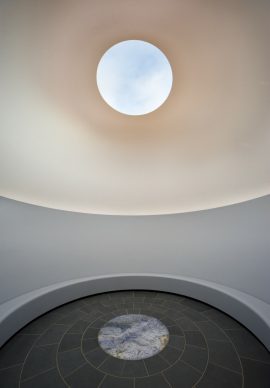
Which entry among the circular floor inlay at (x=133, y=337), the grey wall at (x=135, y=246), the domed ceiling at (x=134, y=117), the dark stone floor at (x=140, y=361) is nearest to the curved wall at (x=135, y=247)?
the grey wall at (x=135, y=246)

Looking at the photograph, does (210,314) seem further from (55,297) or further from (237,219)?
(55,297)

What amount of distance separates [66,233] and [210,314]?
18.1 feet

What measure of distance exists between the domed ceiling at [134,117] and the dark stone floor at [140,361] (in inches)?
146

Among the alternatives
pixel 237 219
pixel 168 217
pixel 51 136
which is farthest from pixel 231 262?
pixel 51 136

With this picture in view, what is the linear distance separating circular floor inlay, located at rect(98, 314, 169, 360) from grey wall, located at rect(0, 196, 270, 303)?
2.68 meters

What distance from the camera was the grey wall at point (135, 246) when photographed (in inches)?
240

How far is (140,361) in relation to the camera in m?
4.37

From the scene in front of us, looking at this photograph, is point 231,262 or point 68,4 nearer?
point 68,4

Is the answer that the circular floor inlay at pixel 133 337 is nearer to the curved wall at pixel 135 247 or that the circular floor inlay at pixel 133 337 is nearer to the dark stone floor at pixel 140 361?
the dark stone floor at pixel 140 361

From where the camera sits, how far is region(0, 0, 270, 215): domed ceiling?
4.51 meters

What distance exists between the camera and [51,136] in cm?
630

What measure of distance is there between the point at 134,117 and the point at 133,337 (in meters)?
6.10

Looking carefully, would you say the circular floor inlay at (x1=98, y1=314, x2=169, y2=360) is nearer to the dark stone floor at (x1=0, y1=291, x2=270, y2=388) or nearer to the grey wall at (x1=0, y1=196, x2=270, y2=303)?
the dark stone floor at (x1=0, y1=291, x2=270, y2=388)

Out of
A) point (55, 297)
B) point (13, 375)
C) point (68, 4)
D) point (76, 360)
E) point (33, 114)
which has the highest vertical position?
point (68, 4)
